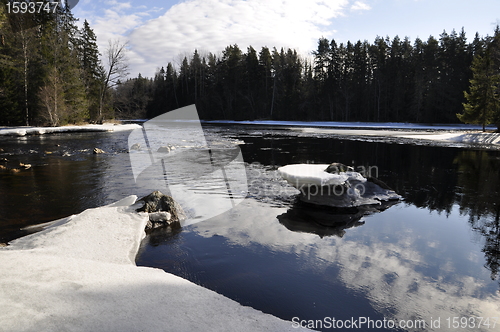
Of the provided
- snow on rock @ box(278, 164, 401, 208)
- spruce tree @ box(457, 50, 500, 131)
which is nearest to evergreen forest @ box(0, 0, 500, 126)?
spruce tree @ box(457, 50, 500, 131)

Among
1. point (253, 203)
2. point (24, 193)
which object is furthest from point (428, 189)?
point (24, 193)

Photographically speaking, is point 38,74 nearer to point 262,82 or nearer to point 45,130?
point 45,130

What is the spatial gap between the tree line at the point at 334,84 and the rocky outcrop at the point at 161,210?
112ft

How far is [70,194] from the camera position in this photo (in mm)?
8586

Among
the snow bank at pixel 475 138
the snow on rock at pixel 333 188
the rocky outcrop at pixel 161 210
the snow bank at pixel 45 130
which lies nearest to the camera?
the rocky outcrop at pixel 161 210

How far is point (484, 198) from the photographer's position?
28.8 feet

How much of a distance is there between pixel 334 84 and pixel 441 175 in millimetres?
49184

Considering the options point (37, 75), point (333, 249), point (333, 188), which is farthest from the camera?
point (37, 75)

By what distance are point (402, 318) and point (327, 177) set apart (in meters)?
4.07

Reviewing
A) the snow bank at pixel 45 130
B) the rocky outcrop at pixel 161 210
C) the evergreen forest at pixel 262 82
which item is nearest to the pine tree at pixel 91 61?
the evergreen forest at pixel 262 82

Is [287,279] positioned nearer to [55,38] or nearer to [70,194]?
[70,194]

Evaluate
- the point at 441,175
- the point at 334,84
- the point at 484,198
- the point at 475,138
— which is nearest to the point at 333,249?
the point at 484,198

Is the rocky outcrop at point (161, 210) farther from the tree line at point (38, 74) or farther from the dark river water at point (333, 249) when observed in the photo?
the tree line at point (38, 74)

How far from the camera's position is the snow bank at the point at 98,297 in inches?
106
